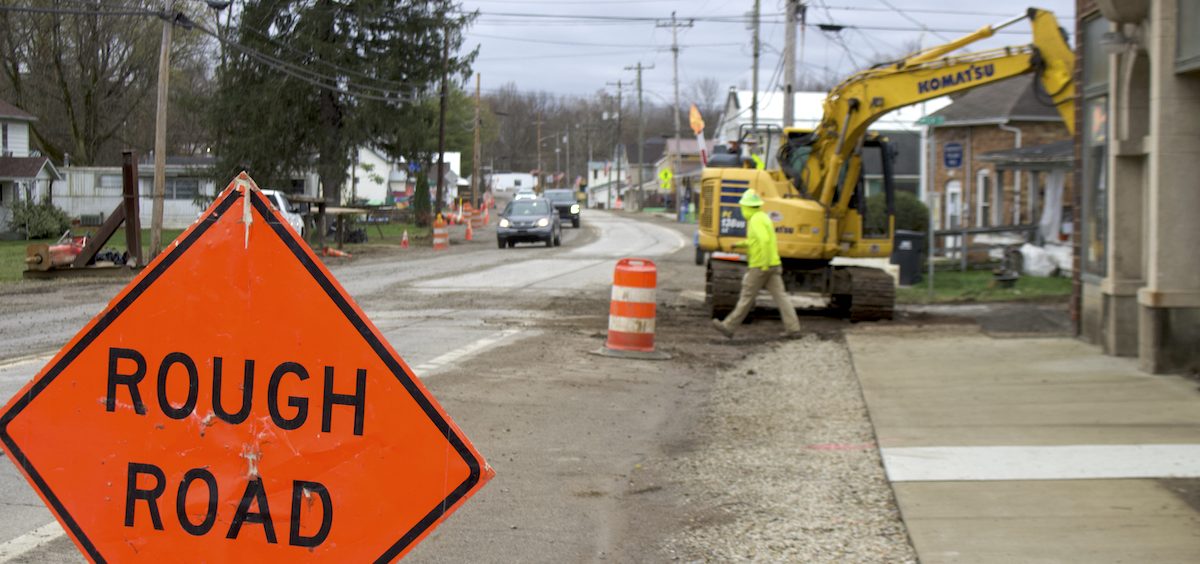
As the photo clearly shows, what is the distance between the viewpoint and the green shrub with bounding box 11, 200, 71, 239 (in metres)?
42.4

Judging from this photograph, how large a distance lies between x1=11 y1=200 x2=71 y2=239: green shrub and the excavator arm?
1283 inches

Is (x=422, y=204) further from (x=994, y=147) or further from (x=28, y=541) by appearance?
(x=28, y=541)

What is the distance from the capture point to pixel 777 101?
68312 mm

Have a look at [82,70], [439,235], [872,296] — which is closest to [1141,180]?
[872,296]

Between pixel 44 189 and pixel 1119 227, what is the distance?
4570 cm

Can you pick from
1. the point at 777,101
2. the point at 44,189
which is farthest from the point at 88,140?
the point at 777,101

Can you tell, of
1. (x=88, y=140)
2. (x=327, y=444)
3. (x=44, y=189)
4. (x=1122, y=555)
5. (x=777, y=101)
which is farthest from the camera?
(x=777, y=101)

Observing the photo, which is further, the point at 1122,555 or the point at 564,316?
the point at 564,316

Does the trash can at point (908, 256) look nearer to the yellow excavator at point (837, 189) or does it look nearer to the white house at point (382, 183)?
the yellow excavator at point (837, 189)

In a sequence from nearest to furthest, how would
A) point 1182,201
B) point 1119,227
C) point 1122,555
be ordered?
point 1122,555, point 1182,201, point 1119,227

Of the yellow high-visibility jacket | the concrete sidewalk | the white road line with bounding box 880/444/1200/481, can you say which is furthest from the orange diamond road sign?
the yellow high-visibility jacket

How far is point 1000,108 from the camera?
32.0m

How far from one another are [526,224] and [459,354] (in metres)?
26.1

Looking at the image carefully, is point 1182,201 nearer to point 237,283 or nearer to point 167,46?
point 237,283
